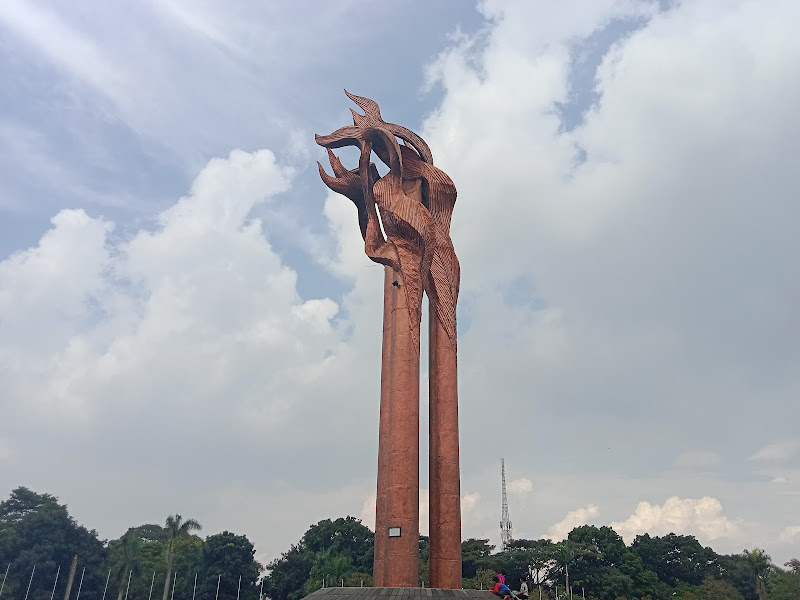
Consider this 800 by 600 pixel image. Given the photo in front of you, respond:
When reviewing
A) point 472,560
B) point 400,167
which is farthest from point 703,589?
point 400,167

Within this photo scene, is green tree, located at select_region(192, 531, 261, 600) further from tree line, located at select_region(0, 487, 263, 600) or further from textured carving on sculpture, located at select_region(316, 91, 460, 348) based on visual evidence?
textured carving on sculpture, located at select_region(316, 91, 460, 348)

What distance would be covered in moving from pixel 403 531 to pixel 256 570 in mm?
40370

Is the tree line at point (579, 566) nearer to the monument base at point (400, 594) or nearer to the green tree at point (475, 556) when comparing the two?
the green tree at point (475, 556)

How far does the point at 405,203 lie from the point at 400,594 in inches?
434

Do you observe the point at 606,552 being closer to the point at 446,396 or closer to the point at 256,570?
the point at 256,570

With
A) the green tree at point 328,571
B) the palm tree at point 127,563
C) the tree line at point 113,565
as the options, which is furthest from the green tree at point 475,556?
the palm tree at point 127,563

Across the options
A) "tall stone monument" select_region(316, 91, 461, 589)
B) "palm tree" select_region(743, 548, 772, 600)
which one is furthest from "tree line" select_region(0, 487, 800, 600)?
"tall stone monument" select_region(316, 91, 461, 589)

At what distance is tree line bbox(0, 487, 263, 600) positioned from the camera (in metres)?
49.1

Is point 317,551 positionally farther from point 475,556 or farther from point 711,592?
point 711,592

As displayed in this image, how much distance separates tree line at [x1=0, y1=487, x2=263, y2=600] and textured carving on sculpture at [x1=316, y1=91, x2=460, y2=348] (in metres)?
36.9

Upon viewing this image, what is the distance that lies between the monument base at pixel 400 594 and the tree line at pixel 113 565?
3698 cm

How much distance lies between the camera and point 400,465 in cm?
1766

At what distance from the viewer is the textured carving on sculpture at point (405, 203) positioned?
19688 mm

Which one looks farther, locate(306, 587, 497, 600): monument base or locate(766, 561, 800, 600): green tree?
locate(766, 561, 800, 600): green tree
